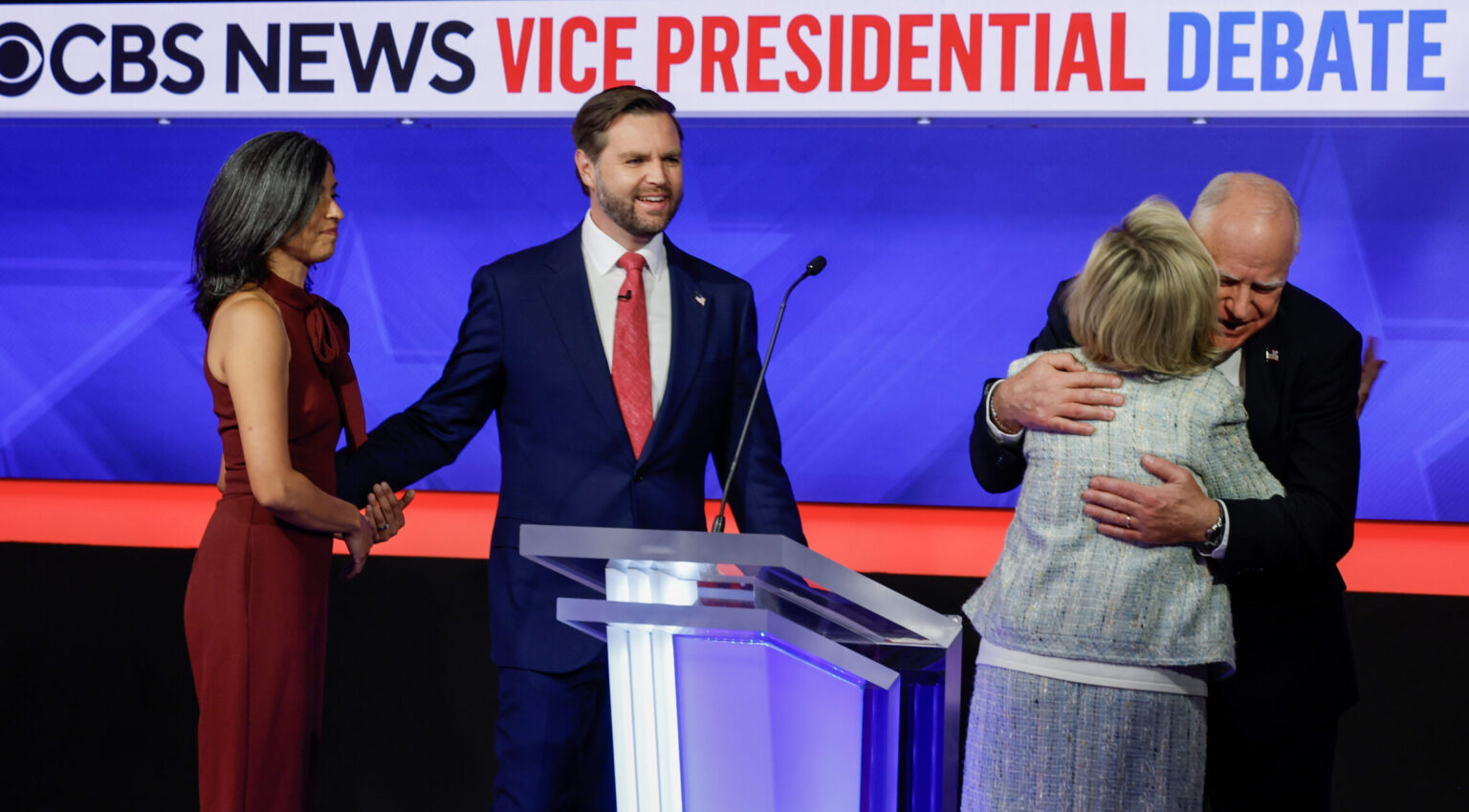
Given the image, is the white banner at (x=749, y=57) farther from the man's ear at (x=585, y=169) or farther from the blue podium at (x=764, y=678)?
the blue podium at (x=764, y=678)

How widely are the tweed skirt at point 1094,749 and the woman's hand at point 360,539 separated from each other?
1.21 m

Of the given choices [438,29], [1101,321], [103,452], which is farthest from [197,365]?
[1101,321]

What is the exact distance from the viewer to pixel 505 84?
145 inches

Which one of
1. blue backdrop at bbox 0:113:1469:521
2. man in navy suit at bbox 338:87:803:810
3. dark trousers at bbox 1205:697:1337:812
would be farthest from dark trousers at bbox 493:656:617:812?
blue backdrop at bbox 0:113:1469:521

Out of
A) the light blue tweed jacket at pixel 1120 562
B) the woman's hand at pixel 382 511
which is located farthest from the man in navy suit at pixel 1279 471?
the woman's hand at pixel 382 511

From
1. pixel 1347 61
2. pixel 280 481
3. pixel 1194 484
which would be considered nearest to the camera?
pixel 1194 484

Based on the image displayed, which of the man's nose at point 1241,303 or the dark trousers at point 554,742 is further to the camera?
the dark trousers at point 554,742

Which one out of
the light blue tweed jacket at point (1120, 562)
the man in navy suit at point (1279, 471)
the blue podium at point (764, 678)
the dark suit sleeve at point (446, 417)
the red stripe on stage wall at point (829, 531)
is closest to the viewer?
the blue podium at point (764, 678)

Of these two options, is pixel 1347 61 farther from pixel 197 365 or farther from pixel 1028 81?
pixel 197 365

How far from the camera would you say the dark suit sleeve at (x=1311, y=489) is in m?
1.81

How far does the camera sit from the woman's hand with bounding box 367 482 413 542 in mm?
2512

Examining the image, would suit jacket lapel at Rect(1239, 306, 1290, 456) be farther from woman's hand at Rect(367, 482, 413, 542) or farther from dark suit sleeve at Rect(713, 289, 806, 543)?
woman's hand at Rect(367, 482, 413, 542)

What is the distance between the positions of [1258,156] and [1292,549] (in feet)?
6.23

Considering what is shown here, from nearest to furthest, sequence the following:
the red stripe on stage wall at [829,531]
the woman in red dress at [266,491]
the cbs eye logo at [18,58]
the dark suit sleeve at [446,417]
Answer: the woman in red dress at [266,491]
the dark suit sleeve at [446,417]
the red stripe on stage wall at [829,531]
the cbs eye logo at [18,58]
